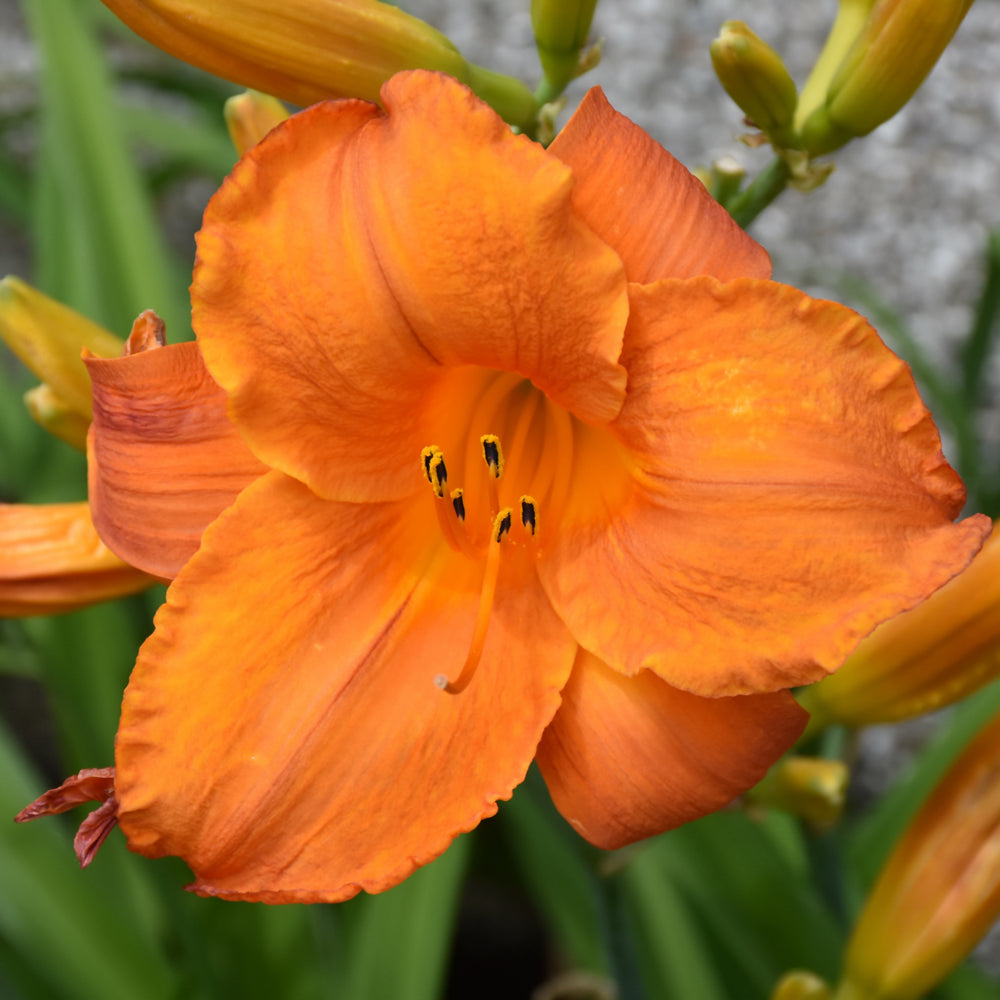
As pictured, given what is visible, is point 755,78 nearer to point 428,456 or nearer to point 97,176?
point 428,456

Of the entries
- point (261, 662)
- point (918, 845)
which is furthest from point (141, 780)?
point (918, 845)

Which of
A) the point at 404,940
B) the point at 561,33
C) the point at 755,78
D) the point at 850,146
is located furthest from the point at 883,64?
the point at 850,146

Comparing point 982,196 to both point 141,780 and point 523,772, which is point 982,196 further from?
point 141,780

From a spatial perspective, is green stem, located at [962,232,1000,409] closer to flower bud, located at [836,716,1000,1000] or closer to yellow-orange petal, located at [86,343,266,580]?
flower bud, located at [836,716,1000,1000]

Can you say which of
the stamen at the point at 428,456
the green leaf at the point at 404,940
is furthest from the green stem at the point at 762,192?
the green leaf at the point at 404,940

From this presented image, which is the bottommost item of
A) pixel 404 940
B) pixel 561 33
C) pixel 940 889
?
pixel 404 940

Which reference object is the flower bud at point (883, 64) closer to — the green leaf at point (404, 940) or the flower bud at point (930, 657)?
the flower bud at point (930, 657)

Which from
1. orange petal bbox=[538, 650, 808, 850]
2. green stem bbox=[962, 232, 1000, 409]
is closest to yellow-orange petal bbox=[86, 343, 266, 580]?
orange petal bbox=[538, 650, 808, 850]
